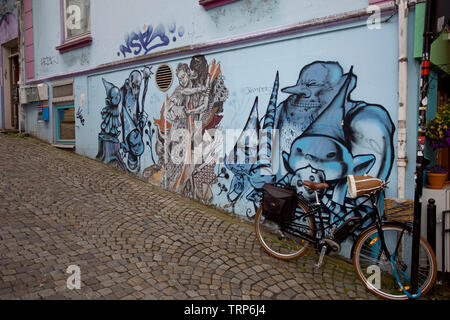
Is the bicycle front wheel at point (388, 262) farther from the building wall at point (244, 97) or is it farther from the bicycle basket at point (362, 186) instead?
the building wall at point (244, 97)

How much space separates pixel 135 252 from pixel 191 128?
2658mm

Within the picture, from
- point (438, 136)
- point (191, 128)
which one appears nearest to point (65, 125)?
point (191, 128)

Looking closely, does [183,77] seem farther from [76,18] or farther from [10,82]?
[10,82]

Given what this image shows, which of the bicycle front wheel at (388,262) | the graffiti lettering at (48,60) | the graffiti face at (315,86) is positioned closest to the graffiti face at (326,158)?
the graffiti face at (315,86)

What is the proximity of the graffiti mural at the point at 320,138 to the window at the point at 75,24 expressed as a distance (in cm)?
548

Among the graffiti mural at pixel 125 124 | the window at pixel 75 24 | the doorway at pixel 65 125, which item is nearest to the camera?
the graffiti mural at pixel 125 124

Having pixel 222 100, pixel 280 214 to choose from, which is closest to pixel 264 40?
pixel 222 100

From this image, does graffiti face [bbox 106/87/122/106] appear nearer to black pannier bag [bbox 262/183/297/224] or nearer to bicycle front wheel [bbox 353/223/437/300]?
black pannier bag [bbox 262/183/297/224]

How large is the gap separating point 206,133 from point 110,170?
2.81 m

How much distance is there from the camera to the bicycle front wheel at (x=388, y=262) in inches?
123

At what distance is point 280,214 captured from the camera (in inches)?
148

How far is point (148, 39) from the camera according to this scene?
6383mm

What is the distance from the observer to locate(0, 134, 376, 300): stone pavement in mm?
3096

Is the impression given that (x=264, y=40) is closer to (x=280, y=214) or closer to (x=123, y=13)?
(x=280, y=214)
